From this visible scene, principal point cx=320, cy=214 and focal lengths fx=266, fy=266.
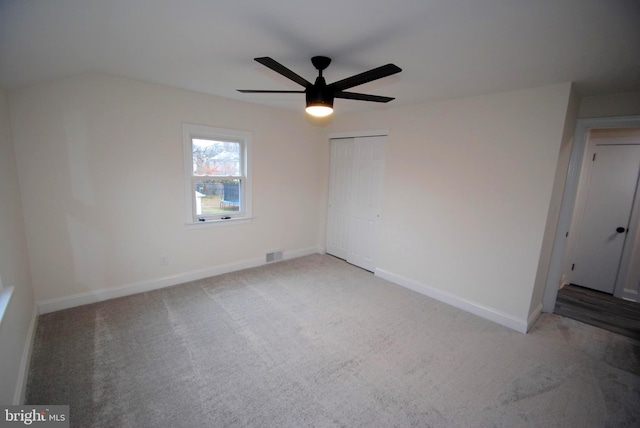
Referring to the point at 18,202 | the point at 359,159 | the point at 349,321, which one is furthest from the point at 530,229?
the point at 18,202

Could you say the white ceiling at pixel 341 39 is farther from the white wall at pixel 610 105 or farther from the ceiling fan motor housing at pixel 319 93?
the ceiling fan motor housing at pixel 319 93

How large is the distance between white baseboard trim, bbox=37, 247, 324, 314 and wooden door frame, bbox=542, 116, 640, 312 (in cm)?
386

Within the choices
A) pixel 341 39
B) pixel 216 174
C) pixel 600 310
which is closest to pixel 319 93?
pixel 341 39

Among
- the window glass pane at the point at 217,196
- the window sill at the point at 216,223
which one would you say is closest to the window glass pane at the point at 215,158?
the window glass pane at the point at 217,196

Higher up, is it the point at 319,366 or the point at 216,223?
the point at 216,223

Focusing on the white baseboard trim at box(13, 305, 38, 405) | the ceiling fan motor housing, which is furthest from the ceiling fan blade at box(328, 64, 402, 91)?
the white baseboard trim at box(13, 305, 38, 405)

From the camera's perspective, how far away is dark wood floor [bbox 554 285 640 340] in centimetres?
298

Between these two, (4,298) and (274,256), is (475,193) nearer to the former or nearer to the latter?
(274,256)

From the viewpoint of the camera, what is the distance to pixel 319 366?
218 cm

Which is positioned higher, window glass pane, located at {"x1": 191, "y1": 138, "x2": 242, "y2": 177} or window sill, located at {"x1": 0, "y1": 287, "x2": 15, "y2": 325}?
window glass pane, located at {"x1": 191, "y1": 138, "x2": 242, "y2": 177}

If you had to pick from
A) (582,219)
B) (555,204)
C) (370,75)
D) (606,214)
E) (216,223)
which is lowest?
(216,223)

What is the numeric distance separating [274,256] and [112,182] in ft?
7.96

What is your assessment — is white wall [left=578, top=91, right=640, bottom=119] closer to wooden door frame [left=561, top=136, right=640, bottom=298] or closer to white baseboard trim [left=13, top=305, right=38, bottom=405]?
wooden door frame [left=561, top=136, right=640, bottom=298]

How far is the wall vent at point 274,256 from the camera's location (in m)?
4.44
